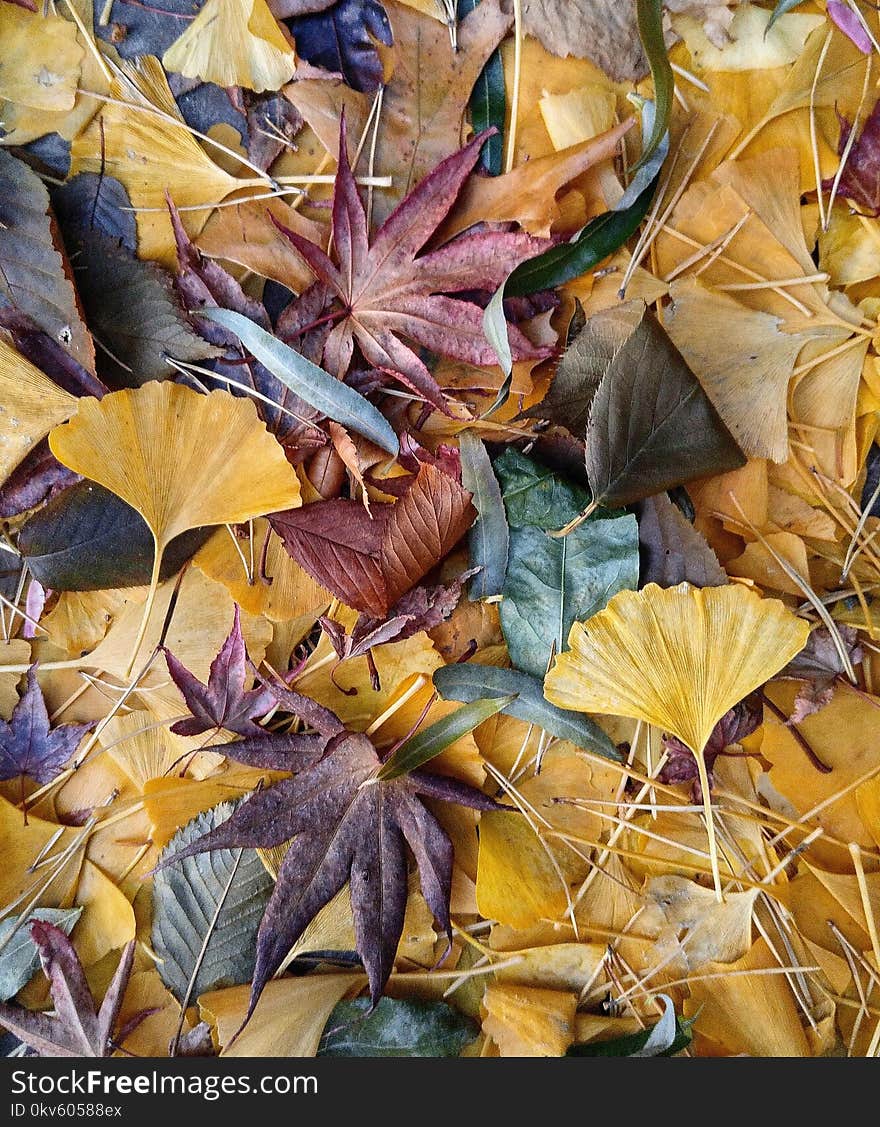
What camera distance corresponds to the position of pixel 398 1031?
64 centimetres

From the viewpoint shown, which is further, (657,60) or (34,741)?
(34,741)

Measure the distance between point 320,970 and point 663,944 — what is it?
30cm

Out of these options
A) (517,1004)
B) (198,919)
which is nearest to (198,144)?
(198,919)

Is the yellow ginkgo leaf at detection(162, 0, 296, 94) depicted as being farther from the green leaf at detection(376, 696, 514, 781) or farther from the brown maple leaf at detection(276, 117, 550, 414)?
the green leaf at detection(376, 696, 514, 781)

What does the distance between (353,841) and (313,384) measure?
0.37m

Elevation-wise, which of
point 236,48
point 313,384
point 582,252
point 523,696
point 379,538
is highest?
point 236,48

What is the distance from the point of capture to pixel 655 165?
1.96ft

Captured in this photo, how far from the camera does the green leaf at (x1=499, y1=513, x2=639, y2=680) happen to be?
2.00ft

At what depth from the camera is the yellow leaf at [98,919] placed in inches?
26.0

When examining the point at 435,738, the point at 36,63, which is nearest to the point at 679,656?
the point at 435,738

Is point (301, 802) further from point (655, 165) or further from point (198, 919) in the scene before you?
point (655, 165)

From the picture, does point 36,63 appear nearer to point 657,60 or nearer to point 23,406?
point 23,406

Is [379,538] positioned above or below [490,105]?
below

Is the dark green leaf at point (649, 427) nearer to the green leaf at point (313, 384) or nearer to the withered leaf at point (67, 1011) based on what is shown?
the green leaf at point (313, 384)
